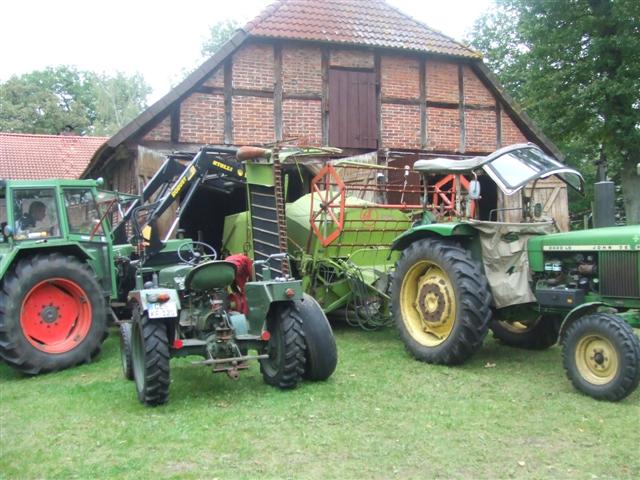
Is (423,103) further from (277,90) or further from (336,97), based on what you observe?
(277,90)

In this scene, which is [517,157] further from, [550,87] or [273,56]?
[550,87]

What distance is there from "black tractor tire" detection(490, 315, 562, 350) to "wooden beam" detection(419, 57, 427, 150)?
610cm

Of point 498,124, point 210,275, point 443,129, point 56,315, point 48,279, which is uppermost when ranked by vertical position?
point 498,124

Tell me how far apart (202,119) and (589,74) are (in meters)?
10.6

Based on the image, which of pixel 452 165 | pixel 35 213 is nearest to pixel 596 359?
pixel 452 165

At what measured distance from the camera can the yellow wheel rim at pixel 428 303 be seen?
6363 millimetres

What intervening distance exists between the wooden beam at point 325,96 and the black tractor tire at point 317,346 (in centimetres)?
678

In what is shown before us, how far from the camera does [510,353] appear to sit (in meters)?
6.93

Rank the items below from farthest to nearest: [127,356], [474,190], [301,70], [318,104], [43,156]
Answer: [43,156] → [318,104] → [301,70] → [474,190] → [127,356]

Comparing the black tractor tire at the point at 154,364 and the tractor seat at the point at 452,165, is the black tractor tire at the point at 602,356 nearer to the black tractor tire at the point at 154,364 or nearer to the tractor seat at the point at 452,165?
the tractor seat at the point at 452,165

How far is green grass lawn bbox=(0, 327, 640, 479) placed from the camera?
379 centimetres

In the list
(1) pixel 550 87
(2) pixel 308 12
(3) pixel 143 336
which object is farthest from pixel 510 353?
(1) pixel 550 87

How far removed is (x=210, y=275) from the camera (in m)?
5.46

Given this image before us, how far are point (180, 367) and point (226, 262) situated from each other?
153cm
